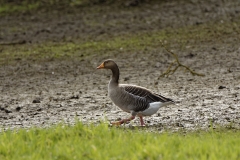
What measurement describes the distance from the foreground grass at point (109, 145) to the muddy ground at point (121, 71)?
26.9 inches

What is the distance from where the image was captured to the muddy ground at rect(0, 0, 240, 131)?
463 inches

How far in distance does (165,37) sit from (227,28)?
1.84 m

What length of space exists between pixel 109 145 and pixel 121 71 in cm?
746

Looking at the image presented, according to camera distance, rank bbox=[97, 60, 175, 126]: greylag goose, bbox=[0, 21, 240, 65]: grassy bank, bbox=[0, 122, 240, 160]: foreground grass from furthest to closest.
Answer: bbox=[0, 21, 240, 65]: grassy bank
bbox=[97, 60, 175, 126]: greylag goose
bbox=[0, 122, 240, 160]: foreground grass

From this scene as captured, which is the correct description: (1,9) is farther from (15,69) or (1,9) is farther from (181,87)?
(181,87)

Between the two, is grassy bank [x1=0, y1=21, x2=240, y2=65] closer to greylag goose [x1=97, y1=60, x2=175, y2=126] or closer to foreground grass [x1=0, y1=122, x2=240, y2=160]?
greylag goose [x1=97, y1=60, x2=175, y2=126]

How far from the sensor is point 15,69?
16.6 m

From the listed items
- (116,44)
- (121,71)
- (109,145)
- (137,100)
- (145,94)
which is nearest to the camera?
(109,145)

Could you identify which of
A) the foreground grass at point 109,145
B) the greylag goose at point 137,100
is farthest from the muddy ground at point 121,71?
the foreground grass at point 109,145

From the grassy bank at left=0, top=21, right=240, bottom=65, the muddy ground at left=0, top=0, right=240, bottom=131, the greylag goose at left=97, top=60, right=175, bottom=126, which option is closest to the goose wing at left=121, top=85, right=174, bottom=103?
the greylag goose at left=97, top=60, right=175, bottom=126

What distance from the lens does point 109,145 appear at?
8.59 meters

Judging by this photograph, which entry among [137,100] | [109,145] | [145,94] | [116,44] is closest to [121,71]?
[116,44]

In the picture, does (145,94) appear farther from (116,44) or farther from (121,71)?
(116,44)

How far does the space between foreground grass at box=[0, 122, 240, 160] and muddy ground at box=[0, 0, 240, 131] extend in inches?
26.9
